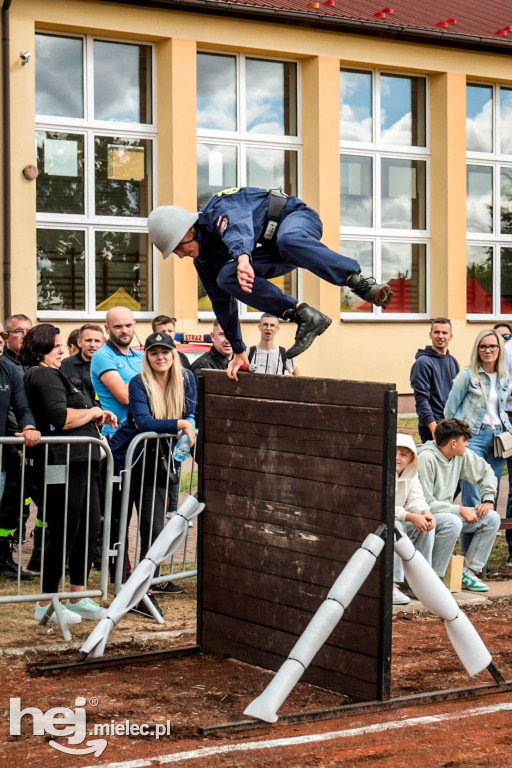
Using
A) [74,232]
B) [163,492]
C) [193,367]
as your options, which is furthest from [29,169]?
[163,492]

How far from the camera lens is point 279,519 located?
608 cm

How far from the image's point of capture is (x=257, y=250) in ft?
21.2

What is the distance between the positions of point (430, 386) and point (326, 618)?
5.45 meters

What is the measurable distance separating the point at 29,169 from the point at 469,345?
9105 mm

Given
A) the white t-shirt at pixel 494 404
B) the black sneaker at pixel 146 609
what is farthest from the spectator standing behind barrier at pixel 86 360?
the white t-shirt at pixel 494 404

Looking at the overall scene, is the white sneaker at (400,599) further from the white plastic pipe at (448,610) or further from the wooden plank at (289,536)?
the white plastic pipe at (448,610)

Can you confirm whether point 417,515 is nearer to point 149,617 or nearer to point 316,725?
point 149,617

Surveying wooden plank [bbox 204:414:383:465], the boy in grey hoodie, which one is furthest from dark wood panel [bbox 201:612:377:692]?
the boy in grey hoodie

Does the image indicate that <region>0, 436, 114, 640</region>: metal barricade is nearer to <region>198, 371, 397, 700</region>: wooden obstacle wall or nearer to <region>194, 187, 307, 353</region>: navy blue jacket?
<region>198, 371, 397, 700</region>: wooden obstacle wall

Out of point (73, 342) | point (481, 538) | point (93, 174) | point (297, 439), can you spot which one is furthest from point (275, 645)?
point (93, 174)

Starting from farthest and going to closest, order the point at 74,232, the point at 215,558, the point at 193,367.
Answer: the point at 74,232 → the point at 193,367 → the point at 215,558

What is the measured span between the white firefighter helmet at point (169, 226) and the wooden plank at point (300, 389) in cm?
87

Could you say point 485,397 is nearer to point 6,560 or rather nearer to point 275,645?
point 275,645

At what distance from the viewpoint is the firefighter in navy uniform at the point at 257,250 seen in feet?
19.5
